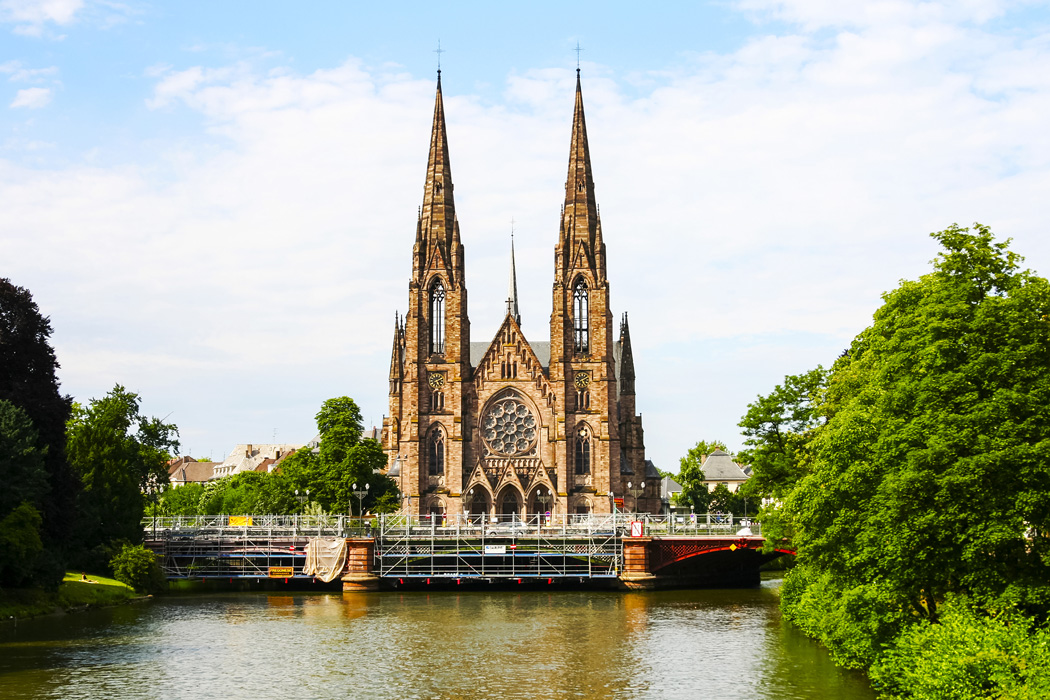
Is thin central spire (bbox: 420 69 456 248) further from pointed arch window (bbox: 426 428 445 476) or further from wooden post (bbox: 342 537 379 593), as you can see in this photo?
wooden post (bbox: 342 537 379 593)

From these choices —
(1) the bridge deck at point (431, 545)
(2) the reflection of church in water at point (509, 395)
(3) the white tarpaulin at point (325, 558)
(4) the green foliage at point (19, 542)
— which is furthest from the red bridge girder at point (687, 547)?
(4) the green foliage at point (19, 542)

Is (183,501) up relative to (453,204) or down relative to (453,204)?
down

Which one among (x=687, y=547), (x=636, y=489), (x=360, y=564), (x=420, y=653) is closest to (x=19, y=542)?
(x=420, y=653)

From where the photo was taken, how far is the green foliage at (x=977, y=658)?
73.6ft

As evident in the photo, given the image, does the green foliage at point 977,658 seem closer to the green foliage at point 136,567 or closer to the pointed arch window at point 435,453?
the green foliage at point 136,567

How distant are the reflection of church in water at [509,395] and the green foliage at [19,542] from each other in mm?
47298

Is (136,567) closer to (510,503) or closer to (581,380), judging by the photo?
(510,503)

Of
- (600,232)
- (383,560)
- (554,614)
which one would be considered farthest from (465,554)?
(600,232)

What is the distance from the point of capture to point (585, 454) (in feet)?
318

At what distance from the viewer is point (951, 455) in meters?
27.0

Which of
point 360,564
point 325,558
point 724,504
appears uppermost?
point 724,504

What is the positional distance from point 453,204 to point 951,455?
7861 cm

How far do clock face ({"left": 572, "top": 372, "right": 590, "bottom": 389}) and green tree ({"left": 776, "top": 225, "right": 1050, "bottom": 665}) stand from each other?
65.2 m

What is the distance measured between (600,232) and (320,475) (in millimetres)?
33328
